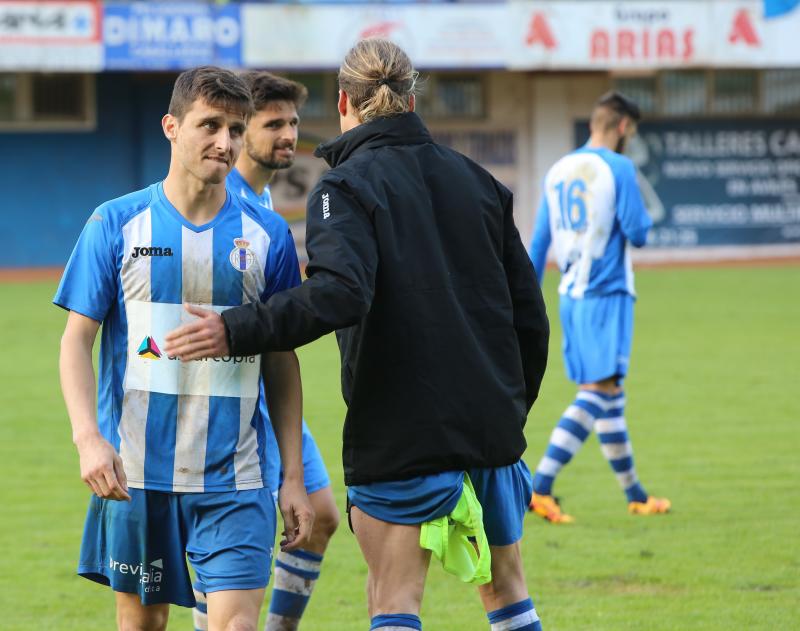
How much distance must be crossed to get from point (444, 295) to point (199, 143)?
0.81 meters

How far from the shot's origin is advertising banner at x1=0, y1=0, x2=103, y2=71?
89.2ft

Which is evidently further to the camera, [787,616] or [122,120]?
[122,120]

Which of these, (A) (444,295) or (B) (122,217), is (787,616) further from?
(B) (122,217)

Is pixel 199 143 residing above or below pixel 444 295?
above

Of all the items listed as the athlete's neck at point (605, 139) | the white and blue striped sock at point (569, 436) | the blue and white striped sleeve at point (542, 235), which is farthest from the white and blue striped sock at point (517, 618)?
the athlete's neck at point (605, 139)

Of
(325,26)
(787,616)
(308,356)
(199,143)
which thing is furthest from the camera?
(325,26)

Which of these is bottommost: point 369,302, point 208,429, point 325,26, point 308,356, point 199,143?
point 308,356

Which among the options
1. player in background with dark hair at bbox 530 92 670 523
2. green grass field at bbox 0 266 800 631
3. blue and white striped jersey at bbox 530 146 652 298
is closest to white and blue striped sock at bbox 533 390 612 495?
player in background with dark hair at bbox 530 92 670 523

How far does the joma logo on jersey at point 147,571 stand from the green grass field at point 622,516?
1903 mm

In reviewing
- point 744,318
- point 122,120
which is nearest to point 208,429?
point 744,318

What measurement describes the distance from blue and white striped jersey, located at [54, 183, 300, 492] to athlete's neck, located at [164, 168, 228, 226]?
3cm

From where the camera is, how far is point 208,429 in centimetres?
401

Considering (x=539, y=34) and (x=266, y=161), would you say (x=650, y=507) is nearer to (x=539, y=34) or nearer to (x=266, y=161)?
(x=266, y=161)

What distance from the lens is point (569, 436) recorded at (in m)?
7.96
